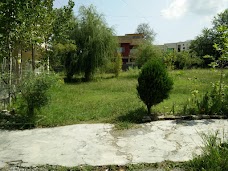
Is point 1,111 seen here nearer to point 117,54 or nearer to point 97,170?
point 97,170

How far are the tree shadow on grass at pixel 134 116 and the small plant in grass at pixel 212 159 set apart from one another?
256 centimetres

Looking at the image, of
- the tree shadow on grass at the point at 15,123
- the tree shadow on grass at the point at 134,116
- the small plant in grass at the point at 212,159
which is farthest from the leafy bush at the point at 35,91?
the small plant in grass at the point at 212,159

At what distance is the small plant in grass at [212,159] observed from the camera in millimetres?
3068

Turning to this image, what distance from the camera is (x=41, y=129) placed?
218 inches

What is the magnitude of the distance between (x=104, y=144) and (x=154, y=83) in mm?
2177

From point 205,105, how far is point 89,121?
9.50ft

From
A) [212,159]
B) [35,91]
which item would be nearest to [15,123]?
[35,91]

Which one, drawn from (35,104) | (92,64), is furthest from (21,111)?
(92,64)

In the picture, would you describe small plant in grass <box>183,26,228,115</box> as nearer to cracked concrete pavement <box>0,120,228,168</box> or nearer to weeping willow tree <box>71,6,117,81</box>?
cracked concrete pavement <box>0,120,228,168</box>

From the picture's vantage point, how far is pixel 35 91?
5.80 m

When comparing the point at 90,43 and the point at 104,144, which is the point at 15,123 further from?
the point at 90,43

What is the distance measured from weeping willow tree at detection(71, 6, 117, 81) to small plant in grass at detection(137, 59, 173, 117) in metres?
12.8

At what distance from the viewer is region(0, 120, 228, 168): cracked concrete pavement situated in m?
3.84

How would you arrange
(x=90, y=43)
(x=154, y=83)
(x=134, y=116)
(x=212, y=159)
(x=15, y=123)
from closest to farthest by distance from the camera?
(x=212, y=159) → (x=15, y=123) → (x=154, y=83) → (x=134, y=116) → (x=90, y=43)
